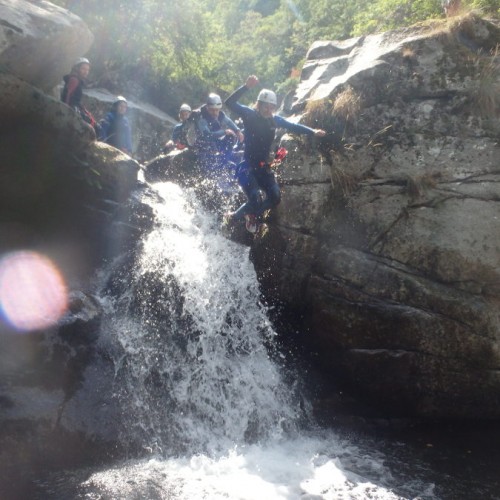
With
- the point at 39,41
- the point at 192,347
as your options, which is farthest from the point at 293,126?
the point at 39,41

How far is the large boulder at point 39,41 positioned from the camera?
9.63 m

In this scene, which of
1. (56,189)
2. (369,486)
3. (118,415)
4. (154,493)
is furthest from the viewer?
(56,189)

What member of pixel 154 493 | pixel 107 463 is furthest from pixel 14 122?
pixel 154 493

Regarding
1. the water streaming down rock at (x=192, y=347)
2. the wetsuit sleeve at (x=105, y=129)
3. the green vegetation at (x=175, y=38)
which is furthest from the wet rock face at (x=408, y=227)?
the green vegetation at (x=175, y=38)

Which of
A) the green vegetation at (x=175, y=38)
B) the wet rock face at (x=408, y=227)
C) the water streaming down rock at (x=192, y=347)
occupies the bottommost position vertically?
the water streaming down rock at (x=192, y=347)

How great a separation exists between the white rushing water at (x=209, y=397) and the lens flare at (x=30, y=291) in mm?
939

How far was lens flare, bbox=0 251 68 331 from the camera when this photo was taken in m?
7.66

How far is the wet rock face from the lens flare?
3884 mm

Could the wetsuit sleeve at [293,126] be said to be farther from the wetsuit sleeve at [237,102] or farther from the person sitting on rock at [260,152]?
the wetsuit sleeve at [237,102]

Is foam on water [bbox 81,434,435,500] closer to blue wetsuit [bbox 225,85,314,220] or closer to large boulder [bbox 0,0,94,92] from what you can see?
blue wetsuit [bbox 225,85,314,220]

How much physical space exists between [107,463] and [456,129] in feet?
26.4

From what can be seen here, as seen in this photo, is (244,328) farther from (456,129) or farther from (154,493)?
(456,129)

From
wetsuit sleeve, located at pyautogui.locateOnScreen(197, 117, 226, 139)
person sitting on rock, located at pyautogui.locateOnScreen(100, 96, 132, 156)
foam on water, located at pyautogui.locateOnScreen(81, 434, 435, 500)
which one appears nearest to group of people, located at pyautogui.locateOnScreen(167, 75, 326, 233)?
wetsuit sleeve, located at pyautogui.locateOnScreen(197, 117, 226, 139)

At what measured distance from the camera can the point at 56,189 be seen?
9.95 metres
